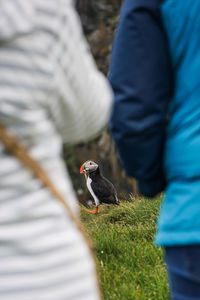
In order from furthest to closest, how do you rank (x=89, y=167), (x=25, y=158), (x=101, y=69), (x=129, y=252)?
(x=101, y=69) → (x=89, y=167) → (x=129, y=252) → (x=25, y=158)

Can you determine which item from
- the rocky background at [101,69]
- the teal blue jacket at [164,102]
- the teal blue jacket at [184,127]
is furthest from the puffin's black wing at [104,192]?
the rocky background at [101,69]

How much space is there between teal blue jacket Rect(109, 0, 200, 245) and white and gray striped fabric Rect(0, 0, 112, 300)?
0.43m

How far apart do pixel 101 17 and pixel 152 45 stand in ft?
34.8

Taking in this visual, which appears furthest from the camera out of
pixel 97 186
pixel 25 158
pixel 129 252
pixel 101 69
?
pixel 101 69

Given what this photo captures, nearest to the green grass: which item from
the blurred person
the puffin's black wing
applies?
the puffin's black wing

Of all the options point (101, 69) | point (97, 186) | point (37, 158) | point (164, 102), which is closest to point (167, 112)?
point (164, 102)

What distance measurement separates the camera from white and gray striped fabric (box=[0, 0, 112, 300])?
31.3 inches

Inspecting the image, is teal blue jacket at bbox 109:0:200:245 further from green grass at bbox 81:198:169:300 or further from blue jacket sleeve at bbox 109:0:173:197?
green grass at bbox 81:198:169:300

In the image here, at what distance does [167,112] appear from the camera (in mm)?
1327

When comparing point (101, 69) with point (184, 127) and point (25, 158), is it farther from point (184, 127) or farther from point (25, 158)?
point (25, 158)

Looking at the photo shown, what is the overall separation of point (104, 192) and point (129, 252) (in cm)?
131

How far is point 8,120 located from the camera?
803 millimetres

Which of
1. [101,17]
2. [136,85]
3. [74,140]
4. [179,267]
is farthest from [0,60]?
[101,17]

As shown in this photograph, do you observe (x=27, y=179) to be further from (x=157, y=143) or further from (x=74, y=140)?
(x=157, y=143)
